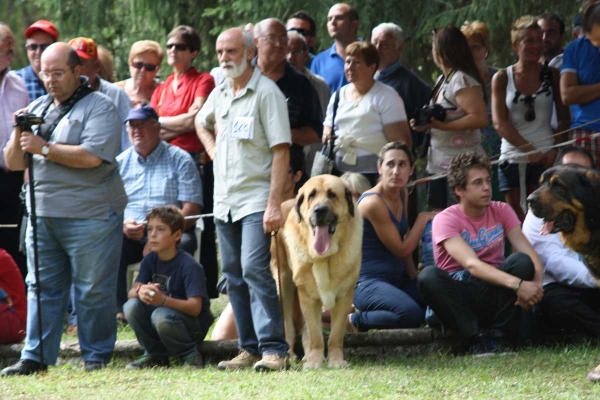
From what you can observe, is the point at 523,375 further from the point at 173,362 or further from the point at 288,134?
the point at 173,362

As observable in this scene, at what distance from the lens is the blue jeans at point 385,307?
783cm

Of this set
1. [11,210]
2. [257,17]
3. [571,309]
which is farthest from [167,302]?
[257,17]

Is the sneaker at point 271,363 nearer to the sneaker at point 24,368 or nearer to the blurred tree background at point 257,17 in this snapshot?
the sneaker at point 24,368

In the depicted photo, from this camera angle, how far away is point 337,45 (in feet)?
32.7

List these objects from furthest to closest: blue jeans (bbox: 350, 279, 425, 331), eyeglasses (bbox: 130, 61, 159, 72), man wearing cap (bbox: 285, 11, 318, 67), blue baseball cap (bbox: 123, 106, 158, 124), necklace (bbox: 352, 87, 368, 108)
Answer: eyeglasses (bbox: 130, 61, 159, 72), man wearing cap (bbox: 285, 11, 318, 67), blue baseball cap (bbox: 123, 106, 158, 124), necklace (bbox: 352, 87, 368, 108), blue jeans (bbox: 350, 279, 425, 331)

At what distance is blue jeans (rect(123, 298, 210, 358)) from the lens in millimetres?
7664

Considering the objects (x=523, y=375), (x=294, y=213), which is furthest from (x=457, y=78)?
(x=523, y=375)

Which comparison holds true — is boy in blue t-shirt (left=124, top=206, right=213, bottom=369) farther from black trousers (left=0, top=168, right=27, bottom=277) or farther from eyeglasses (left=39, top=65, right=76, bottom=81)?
black trousers (left=0, top=168, right=27, bottom=277)

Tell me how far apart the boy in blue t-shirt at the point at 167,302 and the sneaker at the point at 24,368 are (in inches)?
24.7

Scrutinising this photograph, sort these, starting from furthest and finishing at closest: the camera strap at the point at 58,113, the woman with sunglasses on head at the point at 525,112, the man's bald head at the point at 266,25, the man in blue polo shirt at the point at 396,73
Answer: the man in blue polo shirt at the point at 396,73
the woman with sunglasses on head at the point at 525,112
the man's bald head at the point at 266,25
the camera strap at the point at 58,113

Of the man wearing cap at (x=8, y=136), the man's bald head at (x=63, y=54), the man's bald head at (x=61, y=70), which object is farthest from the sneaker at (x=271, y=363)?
the man wearing cap at (x=8, y=136)

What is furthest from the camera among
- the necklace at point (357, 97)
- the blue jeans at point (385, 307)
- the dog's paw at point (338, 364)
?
the necklace at point (357, 97)

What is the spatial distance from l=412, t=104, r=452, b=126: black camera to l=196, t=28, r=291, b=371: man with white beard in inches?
65.2

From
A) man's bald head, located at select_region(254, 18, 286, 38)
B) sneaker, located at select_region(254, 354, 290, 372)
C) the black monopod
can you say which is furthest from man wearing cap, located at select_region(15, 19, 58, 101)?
sneaker, located at select_region(254, 354, 290, 372)
